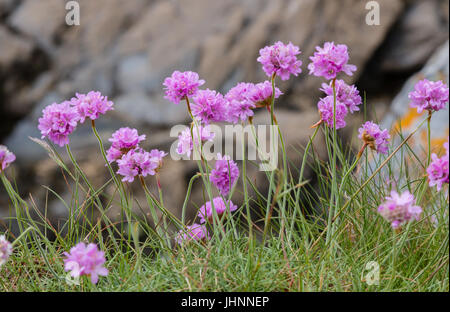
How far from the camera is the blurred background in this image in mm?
2600

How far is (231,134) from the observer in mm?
2549

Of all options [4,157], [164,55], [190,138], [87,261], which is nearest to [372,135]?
[190,138]

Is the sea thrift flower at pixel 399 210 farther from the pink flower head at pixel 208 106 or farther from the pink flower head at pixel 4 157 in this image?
the pink flower head at pixel 4 157

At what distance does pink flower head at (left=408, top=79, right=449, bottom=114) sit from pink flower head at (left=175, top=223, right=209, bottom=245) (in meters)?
0.48

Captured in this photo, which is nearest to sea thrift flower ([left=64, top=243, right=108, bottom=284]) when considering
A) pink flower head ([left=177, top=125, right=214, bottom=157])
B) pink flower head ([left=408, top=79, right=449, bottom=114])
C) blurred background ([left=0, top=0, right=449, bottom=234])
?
pink flower head ([left=177, top=125, right=214, bottom=157])

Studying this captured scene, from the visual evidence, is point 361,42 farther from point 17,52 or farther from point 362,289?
point 362,289

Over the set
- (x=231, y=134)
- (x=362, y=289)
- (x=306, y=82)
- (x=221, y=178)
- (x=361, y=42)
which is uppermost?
(x=361, y=42)

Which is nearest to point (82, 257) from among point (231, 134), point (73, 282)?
point (73, 282)

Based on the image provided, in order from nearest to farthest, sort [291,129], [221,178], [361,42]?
1. [221,178]
2. [291,129]
3. [361,42]

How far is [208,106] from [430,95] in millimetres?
410

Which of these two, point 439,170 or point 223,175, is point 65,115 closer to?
point 223,175

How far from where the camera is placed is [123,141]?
107 centimetres

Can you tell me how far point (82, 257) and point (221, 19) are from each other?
2105mm

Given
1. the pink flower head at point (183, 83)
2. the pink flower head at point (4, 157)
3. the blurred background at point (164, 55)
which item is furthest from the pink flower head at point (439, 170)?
the blurred background at point (164, 55)
